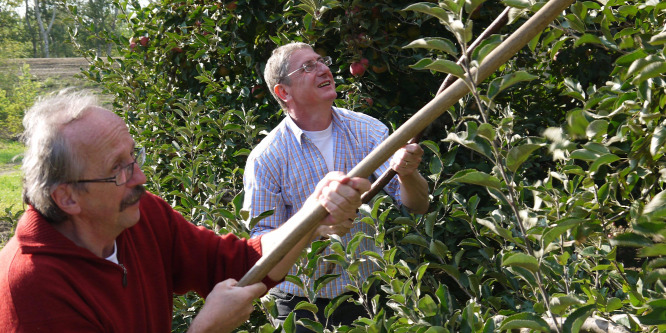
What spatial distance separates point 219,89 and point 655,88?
3.05 m

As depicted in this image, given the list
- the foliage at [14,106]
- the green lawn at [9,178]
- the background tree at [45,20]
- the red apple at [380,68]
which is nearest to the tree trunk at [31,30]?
the background tree at [45,20]

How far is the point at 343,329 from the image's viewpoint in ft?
5.13

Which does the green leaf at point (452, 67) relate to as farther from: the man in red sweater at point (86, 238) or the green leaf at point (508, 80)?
the man in red sweater at point (86, 238)

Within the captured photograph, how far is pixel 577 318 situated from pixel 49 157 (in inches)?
48.2

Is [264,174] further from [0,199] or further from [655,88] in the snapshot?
[0,199]

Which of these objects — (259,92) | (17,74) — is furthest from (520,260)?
(17,74)

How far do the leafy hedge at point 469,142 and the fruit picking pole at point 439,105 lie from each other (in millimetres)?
42

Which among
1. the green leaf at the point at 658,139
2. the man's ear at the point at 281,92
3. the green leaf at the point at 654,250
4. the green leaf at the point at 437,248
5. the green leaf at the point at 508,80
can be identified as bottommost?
the green leaf at the point at 437,248

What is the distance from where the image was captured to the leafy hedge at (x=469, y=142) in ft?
4.17

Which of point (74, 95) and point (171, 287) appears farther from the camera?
point (171, 287)

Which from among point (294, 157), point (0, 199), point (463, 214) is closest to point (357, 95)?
point (294, 157)

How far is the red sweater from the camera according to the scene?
1.50 meters

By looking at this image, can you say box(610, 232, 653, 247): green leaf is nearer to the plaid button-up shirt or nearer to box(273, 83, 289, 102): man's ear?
the plaid button-up shirt

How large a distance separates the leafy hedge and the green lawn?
5.54 m
